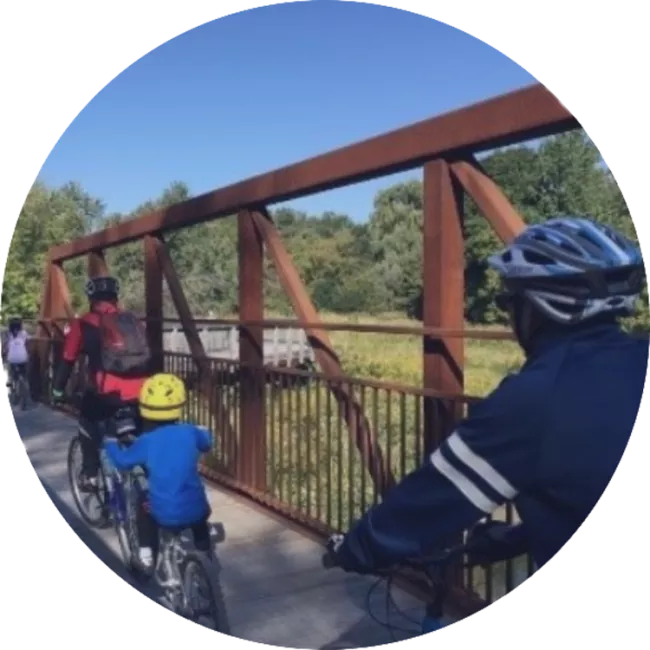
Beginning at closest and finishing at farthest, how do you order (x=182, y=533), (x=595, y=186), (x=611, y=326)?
1. (x=611, y=326)
2. (x=595, y=186)
3. (x=182, y=533)

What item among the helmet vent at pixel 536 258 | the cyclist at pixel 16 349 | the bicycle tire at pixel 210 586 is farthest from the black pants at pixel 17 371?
the helmet vent at pixel 536 258

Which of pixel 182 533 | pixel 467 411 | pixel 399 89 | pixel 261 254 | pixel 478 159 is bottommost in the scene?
pixel 182 533

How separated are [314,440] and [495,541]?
53 centimetres

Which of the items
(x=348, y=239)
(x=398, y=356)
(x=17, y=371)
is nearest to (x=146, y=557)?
(x=17, y=371)

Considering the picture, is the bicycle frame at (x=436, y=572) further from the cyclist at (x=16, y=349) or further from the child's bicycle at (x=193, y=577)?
the cyclist at (x=16, y=349)

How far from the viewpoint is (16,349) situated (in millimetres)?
2734

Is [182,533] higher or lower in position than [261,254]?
lower

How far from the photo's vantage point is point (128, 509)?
254 cm

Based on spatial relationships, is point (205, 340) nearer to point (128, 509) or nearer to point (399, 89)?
point (128, 509)

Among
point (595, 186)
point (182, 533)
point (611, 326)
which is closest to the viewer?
point (611, 326)

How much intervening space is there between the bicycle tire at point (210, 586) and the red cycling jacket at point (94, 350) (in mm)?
474

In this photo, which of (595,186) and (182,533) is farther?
(182,533)

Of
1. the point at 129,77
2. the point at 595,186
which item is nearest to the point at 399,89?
the point at 595,186

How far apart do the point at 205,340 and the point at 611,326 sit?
107 cm
